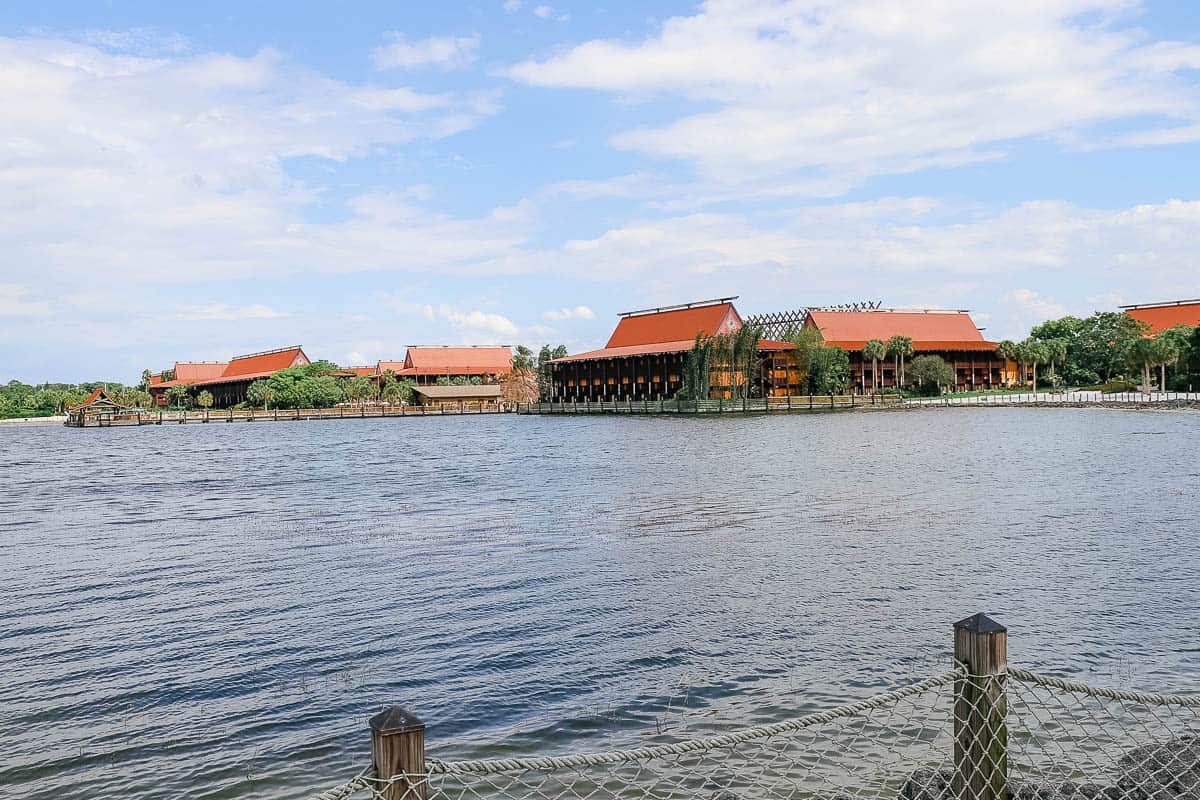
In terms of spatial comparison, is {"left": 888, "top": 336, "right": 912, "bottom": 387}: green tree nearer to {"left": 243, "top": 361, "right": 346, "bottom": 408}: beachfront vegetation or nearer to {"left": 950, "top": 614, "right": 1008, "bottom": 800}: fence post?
{"left": 243, "top": 361, "right": 346, "bottom": 408}: beachfront vegetation

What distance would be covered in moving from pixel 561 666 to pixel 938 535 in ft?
37.1

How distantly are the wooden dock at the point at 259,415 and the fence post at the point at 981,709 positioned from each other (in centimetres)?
11894

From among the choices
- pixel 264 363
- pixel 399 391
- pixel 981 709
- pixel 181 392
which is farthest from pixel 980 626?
pixel 181 392

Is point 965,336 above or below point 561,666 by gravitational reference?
above

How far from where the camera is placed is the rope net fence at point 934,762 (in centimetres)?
525

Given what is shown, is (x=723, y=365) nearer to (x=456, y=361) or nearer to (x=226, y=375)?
(x=456, y=361)

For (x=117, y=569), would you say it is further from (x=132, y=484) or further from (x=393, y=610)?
(x=132, y=484)

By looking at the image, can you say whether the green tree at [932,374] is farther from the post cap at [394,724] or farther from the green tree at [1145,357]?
the post cap at [394,724]

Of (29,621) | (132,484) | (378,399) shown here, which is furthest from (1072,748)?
(378,399)

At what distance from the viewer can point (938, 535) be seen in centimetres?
1964

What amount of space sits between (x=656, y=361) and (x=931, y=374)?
2973cm

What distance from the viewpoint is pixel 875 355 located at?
10619cm

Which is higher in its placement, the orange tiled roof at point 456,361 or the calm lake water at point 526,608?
the orange tiled roof at point 456,361

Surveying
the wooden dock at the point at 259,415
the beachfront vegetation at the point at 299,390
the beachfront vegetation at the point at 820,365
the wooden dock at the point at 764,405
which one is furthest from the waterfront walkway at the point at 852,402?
the beachfront vegetation at the point at 299,390
